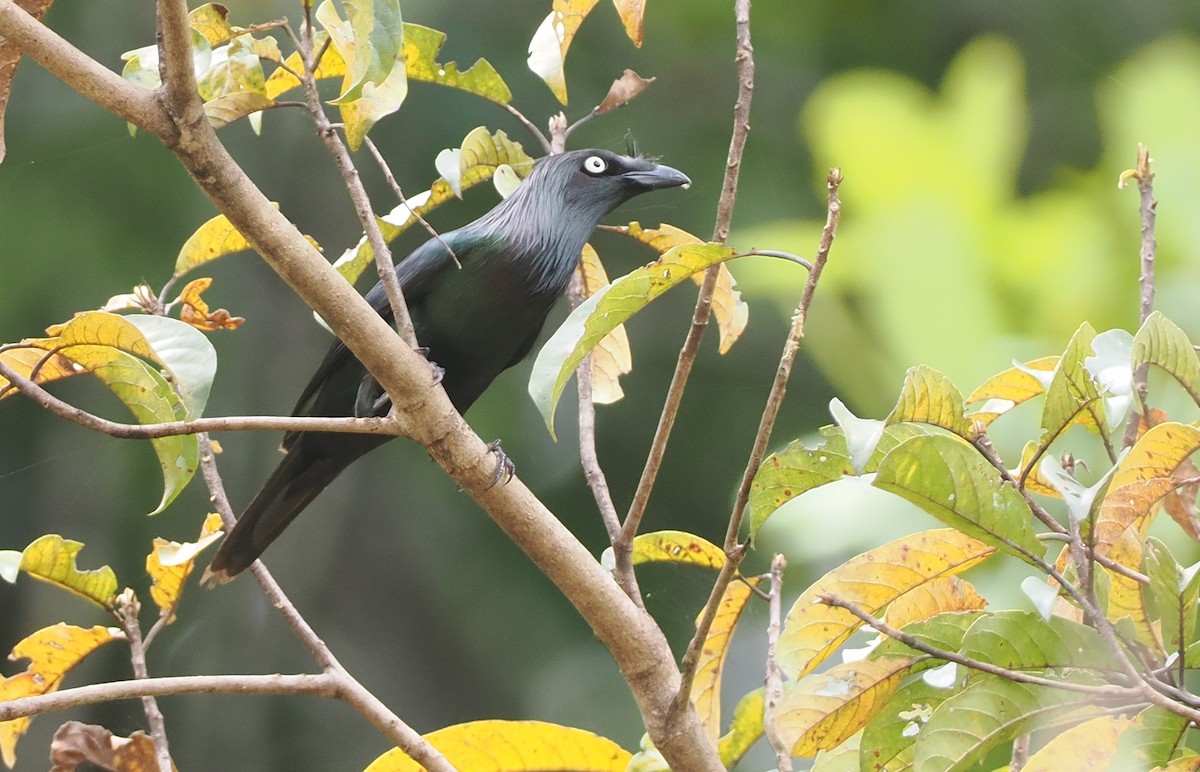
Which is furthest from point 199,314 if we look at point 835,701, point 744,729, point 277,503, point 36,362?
point 835,701

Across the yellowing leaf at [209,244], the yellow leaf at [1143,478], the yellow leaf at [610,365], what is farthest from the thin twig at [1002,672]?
the yellowing leaf at [209,244]

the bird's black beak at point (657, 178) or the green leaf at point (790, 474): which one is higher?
the bird's black beak at point (657, 178)

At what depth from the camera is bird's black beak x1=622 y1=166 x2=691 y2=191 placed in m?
2.99

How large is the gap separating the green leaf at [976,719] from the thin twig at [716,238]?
0.48m

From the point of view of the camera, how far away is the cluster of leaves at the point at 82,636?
6.16ft

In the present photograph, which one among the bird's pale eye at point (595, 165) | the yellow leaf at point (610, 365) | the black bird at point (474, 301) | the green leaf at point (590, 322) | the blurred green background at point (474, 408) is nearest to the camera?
the green leaf at point (590, 322)

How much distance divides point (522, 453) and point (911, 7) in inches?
97.3

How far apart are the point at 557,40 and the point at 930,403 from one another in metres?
1.12

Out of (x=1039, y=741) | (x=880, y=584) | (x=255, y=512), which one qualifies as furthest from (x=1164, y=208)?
(x=255, y=512)

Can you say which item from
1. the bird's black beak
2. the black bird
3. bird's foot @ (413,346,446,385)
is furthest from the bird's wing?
the bird's black beak

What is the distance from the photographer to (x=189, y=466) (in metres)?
1.66

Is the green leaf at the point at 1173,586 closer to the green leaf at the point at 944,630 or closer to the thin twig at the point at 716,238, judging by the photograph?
the green leaf at the point at 944,630

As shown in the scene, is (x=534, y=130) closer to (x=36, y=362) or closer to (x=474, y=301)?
(x=474, y=301)

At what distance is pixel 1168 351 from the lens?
137 cm
